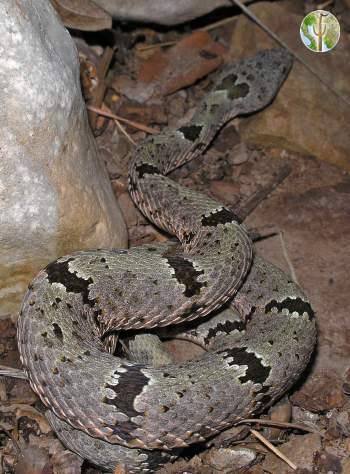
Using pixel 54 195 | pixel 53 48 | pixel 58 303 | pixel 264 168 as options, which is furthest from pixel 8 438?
pixel 264 168

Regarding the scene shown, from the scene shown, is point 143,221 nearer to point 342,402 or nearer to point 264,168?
point 264,168

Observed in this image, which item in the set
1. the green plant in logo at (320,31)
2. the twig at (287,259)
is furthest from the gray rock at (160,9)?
the twig at (287,259)

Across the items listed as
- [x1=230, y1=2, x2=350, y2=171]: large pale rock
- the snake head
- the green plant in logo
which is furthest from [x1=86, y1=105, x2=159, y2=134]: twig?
the green plant in logo

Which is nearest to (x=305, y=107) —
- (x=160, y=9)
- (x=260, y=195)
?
(x=260, y=195)

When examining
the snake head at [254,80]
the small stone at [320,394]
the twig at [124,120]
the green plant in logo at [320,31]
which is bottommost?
the small stone at [320,394]

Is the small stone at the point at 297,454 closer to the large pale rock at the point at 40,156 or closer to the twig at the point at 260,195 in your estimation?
the large pale rock at the point at 40,156
